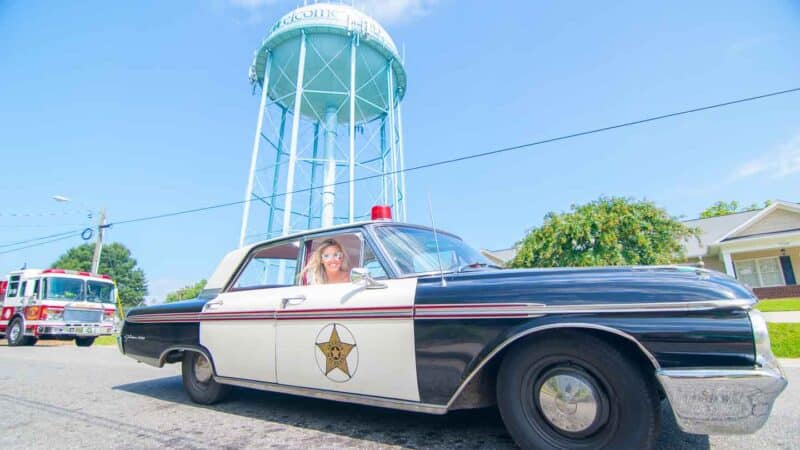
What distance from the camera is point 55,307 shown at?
12.4 meters

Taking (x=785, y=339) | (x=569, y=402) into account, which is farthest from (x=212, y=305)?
(x=785, y=339)

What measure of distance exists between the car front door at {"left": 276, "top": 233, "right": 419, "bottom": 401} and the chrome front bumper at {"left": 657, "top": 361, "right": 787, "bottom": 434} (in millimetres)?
1326

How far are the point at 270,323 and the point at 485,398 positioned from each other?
1733 millimetres

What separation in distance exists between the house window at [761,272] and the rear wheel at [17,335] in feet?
93.1

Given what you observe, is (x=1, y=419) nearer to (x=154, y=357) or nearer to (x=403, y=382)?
(x=154, y=357)

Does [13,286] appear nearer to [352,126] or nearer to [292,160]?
[292,160]

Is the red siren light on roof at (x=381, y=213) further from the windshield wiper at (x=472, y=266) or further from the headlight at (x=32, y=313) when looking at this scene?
the headlight at (x=32, y=313)

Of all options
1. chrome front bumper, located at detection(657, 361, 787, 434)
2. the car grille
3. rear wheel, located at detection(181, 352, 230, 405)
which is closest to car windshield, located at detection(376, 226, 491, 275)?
chrome front bumper, located at detection(657, 361, 787, 434)

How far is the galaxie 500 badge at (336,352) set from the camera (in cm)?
266

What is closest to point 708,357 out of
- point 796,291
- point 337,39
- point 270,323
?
point 270,323

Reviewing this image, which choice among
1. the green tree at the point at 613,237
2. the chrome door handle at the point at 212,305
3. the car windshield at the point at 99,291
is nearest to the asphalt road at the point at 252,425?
the chrome door handle at the point at 212,305

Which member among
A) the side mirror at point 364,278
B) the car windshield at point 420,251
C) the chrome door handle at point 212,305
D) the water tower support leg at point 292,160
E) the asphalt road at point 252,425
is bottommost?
the asphalt road at point 252,425

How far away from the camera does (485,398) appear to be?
7.69 ft

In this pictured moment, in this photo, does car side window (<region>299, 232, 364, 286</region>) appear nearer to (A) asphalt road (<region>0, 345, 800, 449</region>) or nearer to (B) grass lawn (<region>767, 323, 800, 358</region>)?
(A) asphalt road (<region>0, 345, 800, 449</region>)
